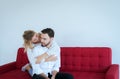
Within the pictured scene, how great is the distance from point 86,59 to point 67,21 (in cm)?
82

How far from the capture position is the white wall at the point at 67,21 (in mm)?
3617

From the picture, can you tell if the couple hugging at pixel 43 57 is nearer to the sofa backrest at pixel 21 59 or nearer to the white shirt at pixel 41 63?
the white shirt at pixel 41 63

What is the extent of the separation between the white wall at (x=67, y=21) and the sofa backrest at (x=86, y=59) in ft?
1.04

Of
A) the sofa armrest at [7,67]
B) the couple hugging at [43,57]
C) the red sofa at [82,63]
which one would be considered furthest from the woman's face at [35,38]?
the sofa armrest at [7,67]

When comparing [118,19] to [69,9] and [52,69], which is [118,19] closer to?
[69,9]

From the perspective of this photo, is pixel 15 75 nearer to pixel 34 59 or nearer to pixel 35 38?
pixel 34 59

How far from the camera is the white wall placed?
3.62 m

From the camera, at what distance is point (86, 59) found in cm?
342

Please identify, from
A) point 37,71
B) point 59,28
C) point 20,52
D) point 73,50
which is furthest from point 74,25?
point 37,71

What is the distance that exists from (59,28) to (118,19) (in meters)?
1.06

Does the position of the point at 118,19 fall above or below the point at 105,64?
above

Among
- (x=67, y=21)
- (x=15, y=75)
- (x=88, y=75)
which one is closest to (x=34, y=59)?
(x=15, y=75)

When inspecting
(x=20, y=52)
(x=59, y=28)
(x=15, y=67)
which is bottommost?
(x=15, y=67)

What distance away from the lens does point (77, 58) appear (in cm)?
346
